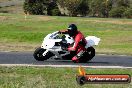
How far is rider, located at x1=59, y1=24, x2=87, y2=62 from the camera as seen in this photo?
19.3 m

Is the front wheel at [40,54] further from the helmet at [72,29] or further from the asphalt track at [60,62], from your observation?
the helmet at [72,29]

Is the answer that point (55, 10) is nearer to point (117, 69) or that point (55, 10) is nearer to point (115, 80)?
point (117, 69)

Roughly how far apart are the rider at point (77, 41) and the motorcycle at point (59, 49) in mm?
179

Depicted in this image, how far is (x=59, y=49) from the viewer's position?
19797 mm

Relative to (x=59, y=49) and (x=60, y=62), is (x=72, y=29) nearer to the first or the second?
(x=59, y=49)

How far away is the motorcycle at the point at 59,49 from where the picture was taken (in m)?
19.7

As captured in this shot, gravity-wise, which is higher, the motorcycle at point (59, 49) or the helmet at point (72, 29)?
the helmet at point (72, 29)

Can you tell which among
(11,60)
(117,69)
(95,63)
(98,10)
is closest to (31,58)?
(11,60)

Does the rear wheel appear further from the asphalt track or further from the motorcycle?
the asphalt track

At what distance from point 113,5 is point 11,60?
84.3 m

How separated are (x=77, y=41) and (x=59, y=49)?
0.89 metres

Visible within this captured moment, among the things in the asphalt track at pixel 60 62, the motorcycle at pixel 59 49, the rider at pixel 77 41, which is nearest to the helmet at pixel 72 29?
the rider at pixel 77 41

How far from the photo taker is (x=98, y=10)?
93.6 m

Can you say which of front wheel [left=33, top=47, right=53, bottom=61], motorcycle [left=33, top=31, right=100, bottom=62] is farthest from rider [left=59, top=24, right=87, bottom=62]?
front wheel [left=33, top=47, right=53, bottom=61]
